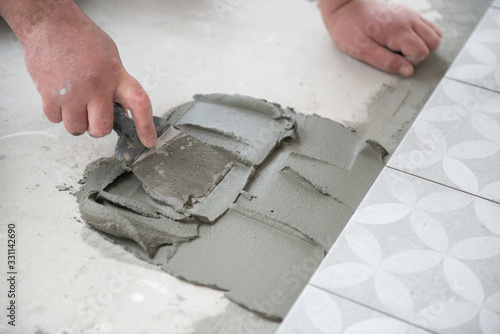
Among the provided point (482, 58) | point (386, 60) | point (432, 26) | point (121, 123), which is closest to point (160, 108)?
point (121, 123)

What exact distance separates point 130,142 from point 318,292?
681mm

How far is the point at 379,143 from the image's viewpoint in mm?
1590

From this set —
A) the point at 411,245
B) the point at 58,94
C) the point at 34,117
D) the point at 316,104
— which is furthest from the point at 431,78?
the point at 34,117

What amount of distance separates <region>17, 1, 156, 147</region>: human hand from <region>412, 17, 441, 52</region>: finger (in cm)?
114

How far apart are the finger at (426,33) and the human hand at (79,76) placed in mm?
1144

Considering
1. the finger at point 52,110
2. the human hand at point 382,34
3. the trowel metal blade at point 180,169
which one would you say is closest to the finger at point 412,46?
the human hand at point 382,34

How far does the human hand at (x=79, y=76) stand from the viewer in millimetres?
1300

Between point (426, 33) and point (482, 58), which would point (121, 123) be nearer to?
point (426, 33)

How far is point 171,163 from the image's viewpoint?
143 cm

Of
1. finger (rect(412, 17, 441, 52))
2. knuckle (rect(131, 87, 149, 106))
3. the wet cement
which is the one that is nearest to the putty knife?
knuckle (rect(131, 87, 149, 106))

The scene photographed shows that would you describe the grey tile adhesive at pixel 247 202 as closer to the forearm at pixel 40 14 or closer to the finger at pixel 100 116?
the finger at pixel 100 116

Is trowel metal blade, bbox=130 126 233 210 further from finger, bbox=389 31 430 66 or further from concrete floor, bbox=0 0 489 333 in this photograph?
finger, bbox=389 31 430 66

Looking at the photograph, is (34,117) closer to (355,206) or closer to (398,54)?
(355,206)

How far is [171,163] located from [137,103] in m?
0.21
